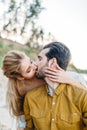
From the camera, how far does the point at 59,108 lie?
7.01ft

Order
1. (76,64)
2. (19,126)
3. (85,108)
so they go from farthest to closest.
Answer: (76,64)
(19,126)
(85,108)

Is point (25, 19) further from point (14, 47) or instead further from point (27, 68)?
point (27, 68)

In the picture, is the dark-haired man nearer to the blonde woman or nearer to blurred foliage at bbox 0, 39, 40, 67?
the blonde woman

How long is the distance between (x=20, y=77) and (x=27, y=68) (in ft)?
0.30

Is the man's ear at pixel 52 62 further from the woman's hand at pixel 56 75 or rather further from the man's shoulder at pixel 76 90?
the man's shoulder at pixel 76 90

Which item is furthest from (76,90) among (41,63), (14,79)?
(14,79)

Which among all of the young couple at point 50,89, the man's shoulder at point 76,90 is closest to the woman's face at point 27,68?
the young couple at point 50,89

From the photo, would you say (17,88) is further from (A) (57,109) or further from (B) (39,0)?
(B) (39,0)

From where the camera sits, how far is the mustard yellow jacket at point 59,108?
81.3 inches

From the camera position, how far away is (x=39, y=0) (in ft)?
28.2

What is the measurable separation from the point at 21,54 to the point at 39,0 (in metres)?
6.57

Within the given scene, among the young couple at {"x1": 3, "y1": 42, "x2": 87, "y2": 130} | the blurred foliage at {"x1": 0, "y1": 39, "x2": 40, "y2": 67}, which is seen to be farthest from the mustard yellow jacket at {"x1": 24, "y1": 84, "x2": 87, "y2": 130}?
the blurred foliage at {"x1": 0, "y1": 39, "x2": 40, "y2": 67}

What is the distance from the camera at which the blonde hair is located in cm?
217

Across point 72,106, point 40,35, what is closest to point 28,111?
point 72,106
